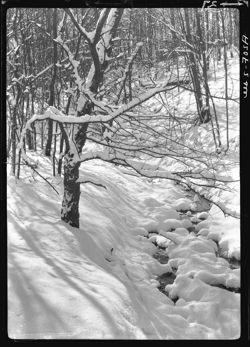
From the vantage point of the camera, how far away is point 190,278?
4488mm

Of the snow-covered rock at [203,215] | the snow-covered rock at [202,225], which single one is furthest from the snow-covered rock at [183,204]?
the snow-covered rock at [202,225]

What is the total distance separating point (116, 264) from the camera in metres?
4.20

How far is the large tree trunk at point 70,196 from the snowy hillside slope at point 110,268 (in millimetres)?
132

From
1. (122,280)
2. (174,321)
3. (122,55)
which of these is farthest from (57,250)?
(122,55)

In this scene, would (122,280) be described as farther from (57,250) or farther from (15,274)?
(15,274)

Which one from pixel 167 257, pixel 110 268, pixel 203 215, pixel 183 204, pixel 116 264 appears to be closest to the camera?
pixel 110 268

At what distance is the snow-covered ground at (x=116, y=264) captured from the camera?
2547 millimetres

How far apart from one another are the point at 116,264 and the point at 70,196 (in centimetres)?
97

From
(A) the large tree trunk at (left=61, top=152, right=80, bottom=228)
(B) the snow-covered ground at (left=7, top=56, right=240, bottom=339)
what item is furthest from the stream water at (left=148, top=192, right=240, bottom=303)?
(A) the large tree trunk at (left=61, top=152, right=80, bottom=228)
